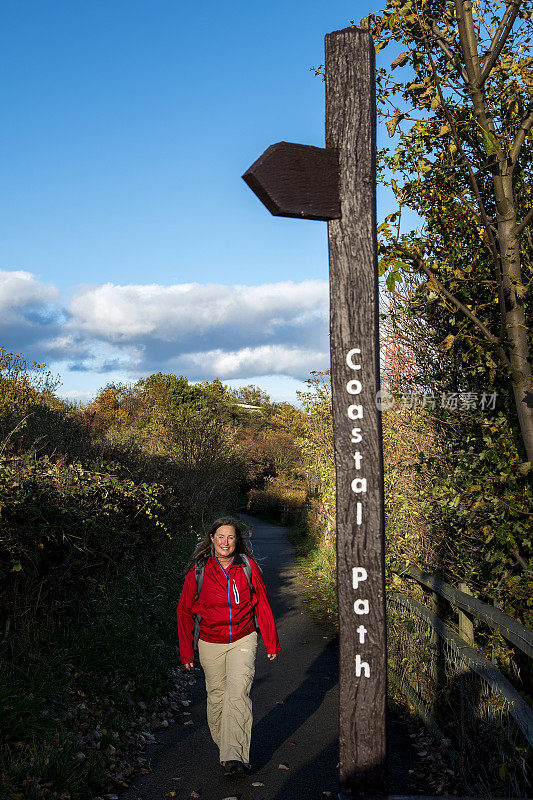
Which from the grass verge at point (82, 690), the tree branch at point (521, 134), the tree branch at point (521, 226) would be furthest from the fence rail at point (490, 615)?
the tree branch at point (521, 134)

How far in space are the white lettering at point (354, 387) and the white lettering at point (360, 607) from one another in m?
0.96

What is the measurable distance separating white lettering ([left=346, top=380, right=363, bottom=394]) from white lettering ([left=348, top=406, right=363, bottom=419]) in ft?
0.24

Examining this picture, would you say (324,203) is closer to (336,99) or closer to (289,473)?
(336,99)

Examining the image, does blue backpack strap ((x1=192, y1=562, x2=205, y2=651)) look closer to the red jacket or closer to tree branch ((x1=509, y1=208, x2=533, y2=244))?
the red jacket

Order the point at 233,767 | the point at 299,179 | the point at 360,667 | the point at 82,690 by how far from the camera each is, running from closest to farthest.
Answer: the point at 360,667 → the point at 299,179 → the point at 233,767 → the point at 82,690

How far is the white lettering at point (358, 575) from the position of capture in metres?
3.08

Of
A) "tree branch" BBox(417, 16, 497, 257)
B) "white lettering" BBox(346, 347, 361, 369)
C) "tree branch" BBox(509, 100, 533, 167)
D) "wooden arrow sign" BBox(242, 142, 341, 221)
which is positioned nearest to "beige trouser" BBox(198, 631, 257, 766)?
"white lettering" BBox(346, 347, 361, 369)

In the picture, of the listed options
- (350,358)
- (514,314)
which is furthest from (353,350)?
(514,314)

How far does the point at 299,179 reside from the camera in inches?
125

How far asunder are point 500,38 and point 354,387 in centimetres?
472

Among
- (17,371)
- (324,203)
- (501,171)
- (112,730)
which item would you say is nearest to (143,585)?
(112,730)

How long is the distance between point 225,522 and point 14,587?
236 centimetres

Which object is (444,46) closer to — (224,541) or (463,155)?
(463,155)

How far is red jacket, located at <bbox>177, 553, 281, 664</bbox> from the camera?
5.32 meters
